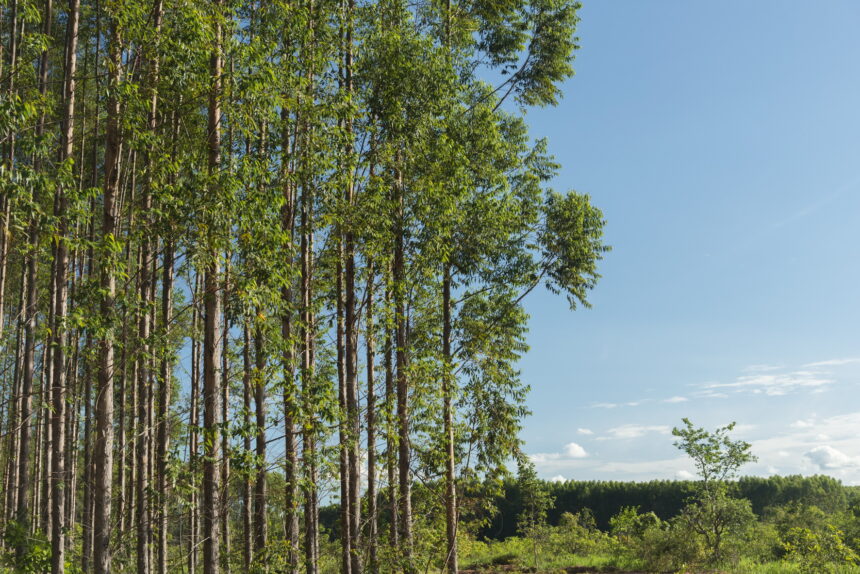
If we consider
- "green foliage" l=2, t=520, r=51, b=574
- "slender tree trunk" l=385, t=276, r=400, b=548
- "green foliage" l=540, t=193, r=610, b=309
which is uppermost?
"green foliage" l=540, t=193, r=610, b=309

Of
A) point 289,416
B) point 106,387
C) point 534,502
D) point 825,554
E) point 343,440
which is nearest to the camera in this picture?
point 106,387

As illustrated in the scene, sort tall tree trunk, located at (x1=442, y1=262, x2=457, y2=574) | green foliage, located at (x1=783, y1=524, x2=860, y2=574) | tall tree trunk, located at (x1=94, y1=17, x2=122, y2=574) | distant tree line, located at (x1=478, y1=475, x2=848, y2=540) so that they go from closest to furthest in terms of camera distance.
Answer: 1. tall tree trunk, located at (x1=94, y1=17, x2=122, y2=574)
2. tall tree trunk, located at (x1=442, y1=262, x2=457, y2=574)
3. green foliage, located at (x1=783, y1=524, x2=860, y2=574)
4. distant tree line, located at (x1=478, y1=475, x2=848, y2=540)

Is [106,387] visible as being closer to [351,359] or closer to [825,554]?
[351,359]

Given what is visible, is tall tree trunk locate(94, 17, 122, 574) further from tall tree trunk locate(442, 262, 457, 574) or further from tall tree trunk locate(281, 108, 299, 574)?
tall tree trunk locate(442, 262, 457, 574)

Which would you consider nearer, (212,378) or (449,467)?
(212,378)

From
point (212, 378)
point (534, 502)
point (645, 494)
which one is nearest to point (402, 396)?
point (212, 378)

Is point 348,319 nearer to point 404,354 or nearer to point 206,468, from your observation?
point 404,354

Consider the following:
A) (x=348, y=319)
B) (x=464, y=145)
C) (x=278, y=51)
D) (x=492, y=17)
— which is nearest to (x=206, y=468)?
(x=348, y=319)

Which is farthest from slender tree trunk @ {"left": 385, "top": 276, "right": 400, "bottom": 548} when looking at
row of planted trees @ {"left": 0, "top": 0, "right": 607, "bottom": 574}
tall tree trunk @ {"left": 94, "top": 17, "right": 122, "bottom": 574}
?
tall tree trunk @ {"left": 94, "top": 17, "right": 122, "bottom": 574}

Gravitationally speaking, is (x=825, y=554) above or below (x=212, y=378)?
below

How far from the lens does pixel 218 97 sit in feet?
24.7

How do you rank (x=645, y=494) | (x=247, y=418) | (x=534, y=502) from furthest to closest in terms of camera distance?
(x=645, y=494), (x=534, y=502), (x=247, y=418)

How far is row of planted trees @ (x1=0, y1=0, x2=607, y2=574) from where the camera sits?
6996 mm

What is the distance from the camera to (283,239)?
7.05 meters
